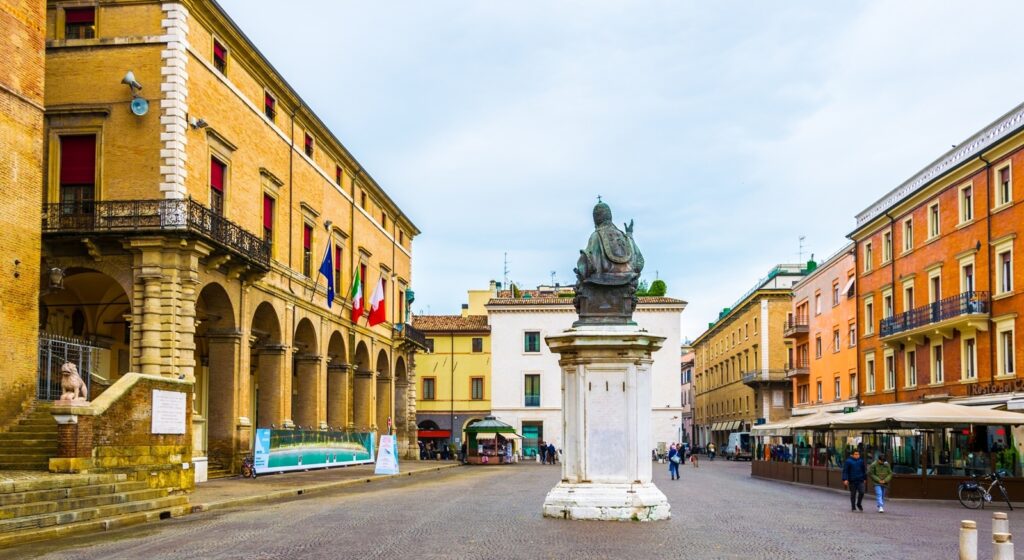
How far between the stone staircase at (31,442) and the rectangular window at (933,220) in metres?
32.4

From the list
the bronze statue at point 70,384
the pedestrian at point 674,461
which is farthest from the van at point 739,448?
the bronze statue at point 70,384

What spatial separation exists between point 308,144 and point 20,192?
20.5 metres

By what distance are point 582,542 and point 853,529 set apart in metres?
6.49

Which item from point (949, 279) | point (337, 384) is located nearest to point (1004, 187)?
point (949, 279)

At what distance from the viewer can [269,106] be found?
39.0 metres

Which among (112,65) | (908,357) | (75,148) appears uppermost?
(112,65)

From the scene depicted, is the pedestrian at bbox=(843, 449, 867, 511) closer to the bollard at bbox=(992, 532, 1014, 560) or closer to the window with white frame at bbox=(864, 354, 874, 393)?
the bollard at bbox=(992, 532, 1014, 560)

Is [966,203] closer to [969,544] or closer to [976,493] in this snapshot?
[976,493]

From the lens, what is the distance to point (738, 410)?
272ft

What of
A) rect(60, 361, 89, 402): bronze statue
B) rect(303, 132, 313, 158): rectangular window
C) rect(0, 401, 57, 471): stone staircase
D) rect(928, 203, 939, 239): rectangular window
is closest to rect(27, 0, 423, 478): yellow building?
rect(303, 132, 313, 158): rectangular window

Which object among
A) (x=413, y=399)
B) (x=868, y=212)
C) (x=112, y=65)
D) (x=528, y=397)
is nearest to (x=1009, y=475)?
(x=868, y=212)

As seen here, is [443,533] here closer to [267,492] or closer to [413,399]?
[267,492]

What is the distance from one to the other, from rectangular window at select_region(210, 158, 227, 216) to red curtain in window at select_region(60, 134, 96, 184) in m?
3.53

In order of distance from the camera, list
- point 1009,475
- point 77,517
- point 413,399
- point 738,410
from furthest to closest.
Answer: point 738,410 < point 413,399 < point 1009,475 < point 77,517
